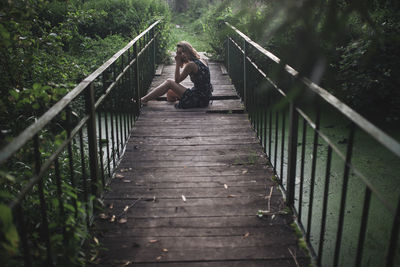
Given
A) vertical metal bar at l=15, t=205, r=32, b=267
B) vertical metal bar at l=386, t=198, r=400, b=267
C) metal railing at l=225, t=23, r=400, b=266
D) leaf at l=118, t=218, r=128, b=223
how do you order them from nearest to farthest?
1. metal railing at l=225, t=23, r=400, b=266
2. vertical metal bar at l=386, t=198, r=400, b=267
3. vertical metal bar at l=15, t=205, r=32, b=267
4. leaf at l=118, t=218, r=128, b=223

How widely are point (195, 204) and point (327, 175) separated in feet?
4.33

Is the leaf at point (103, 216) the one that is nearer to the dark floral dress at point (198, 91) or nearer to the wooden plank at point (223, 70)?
the dark floral dress at point (198, 91)

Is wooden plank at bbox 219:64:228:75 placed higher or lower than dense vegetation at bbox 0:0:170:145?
lower

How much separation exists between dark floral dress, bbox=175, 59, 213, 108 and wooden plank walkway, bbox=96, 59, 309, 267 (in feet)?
3.42

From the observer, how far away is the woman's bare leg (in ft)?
21.1

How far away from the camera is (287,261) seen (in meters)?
2.53

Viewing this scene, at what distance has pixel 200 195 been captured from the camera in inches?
135

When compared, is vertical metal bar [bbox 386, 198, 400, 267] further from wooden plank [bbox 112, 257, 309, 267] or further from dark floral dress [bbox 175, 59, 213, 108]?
dark floral dress [bbox 175, 59, 213, 108]

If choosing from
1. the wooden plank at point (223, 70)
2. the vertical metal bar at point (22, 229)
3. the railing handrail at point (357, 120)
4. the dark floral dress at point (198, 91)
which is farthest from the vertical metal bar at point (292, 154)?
the wooden plank at point (223, 70)

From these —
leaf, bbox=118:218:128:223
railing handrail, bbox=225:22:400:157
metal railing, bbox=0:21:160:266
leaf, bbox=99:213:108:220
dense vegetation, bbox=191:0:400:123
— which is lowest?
leaf, bbox=118:218:128:223

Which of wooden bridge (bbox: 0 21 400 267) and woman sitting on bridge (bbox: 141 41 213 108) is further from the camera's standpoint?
woman sitting on bridge (bbox: 141 41 213 108)

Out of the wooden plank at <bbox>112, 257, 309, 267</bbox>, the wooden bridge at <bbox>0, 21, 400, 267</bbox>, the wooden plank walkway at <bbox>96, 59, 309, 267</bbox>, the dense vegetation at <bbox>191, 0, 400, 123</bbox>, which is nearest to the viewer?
the dense vegetation at <bbox>191, 0, 400, 123</bbox>

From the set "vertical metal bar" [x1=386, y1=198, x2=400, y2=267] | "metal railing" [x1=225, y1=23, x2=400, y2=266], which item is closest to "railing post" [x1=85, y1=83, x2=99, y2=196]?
"metal railing" [x1=225, y1=23, x2=400, y2=266]

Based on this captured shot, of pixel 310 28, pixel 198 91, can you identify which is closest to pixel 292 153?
pixel 310 28
